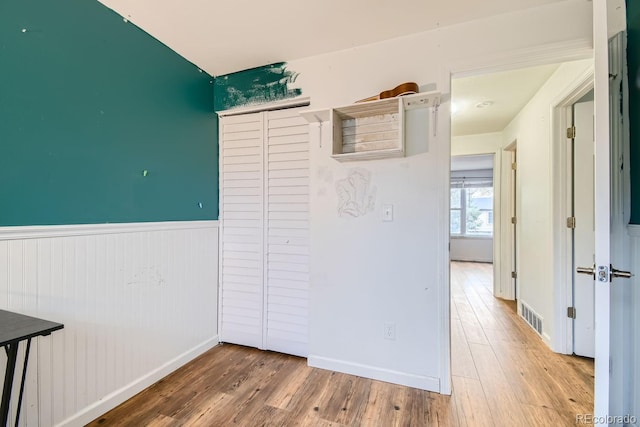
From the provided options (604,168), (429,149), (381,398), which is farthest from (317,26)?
(381,398)

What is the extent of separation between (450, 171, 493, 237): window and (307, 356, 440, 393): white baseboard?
20.6 feet

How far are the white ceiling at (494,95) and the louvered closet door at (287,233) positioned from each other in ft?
5.13

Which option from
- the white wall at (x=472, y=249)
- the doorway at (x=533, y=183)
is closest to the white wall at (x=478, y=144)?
the doorway at (x=533, y=183)

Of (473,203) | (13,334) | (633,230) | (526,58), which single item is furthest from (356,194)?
(473,203)

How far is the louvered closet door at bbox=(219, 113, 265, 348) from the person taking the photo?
2.47m

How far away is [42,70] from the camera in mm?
1422

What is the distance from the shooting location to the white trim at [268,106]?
2299mm

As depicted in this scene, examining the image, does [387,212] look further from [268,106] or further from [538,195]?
[538,195]

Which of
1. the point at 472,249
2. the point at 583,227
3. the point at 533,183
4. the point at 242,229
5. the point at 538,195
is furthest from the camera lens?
the point at 472,249

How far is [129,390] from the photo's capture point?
179cm

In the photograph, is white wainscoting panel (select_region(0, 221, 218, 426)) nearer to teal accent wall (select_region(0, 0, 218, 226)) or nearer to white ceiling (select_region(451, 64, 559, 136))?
teal accent wall (select_region(0, 0, 218, 226))

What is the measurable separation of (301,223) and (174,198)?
987 mm

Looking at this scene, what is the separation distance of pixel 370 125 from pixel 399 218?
0.69m

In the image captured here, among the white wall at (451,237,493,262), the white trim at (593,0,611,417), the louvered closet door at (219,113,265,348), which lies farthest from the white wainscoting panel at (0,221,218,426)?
the white wall at (451,237,493,262)
